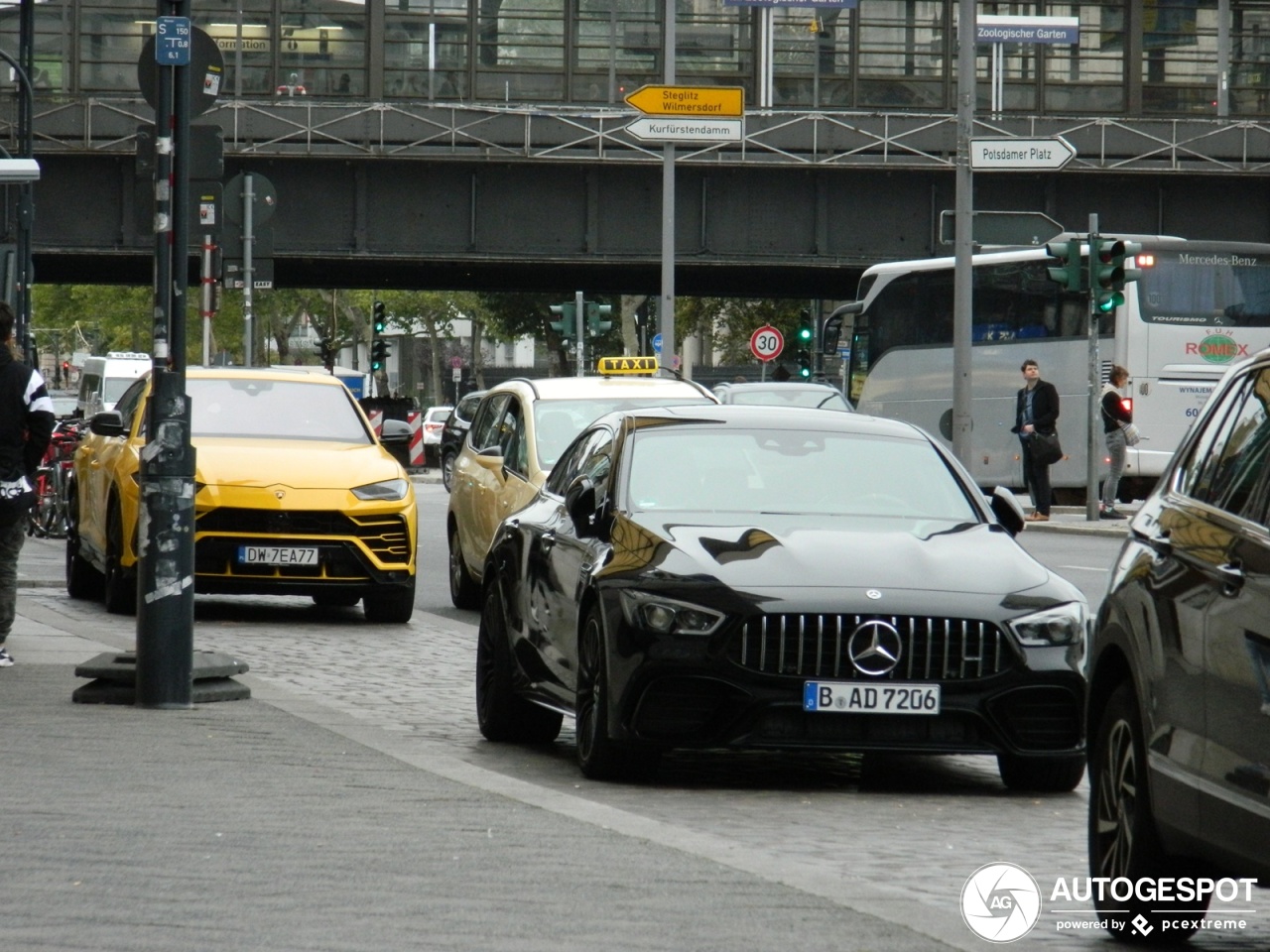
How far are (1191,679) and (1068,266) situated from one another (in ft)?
78.4

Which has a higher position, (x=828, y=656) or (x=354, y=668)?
(x=828, y=656)

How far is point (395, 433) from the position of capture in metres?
17.3

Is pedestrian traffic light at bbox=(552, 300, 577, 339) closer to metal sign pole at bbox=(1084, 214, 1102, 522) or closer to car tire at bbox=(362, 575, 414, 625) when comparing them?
metal sign pole at bbox=(1084, 214, 1102, 522)

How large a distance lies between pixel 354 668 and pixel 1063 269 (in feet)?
56.6

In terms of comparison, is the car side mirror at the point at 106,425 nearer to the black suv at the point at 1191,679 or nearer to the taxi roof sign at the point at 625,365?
the black suv at the point at 1191,679

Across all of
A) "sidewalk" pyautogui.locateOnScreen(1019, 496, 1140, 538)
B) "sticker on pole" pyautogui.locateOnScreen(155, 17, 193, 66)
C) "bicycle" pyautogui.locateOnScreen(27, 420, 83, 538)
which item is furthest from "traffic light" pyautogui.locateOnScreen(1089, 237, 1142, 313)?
"sticker on pole" pyautogui.locateOnScreen(155, 17, 193, 66)

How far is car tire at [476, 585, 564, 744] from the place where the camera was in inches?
401

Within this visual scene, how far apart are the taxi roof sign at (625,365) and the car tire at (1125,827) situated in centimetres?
2055

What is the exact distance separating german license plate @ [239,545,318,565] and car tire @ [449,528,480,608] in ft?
7.25

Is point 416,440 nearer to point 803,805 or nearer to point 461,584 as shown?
point 461,584

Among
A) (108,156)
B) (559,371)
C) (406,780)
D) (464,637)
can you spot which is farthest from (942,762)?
(559,371)

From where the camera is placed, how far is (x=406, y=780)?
27.0 ft

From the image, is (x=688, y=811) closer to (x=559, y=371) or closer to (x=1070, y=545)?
(x=1070, y=545)

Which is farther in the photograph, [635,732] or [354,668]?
[354,668]
